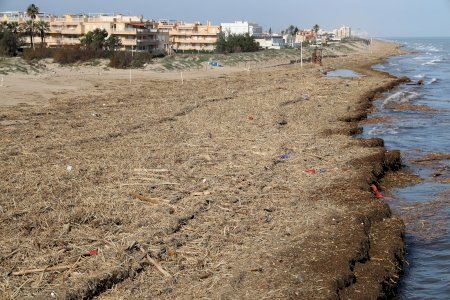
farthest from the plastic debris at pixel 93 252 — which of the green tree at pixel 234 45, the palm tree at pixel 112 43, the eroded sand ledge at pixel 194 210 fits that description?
the green tree at pixel 234 45

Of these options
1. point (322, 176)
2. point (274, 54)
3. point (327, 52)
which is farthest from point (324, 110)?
point (327, 52)

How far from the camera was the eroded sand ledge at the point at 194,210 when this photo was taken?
7.21 m

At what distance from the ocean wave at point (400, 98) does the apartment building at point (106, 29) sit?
42196 mm

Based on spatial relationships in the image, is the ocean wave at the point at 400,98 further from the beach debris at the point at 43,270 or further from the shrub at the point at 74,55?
the shrub at the point at 74,55

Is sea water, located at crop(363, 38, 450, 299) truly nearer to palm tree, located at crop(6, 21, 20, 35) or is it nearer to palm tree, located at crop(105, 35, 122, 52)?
palm tree, located at crop(105, 35, 122, 52)

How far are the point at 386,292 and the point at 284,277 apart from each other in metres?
1.51

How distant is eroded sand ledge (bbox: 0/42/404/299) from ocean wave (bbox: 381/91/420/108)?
11.2 m

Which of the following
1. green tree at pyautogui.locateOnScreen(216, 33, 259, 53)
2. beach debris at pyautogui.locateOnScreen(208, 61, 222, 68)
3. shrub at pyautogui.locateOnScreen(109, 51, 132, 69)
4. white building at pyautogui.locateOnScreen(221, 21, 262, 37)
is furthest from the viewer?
white building at pyautogui.locateOnScreen(221, 21, 262, 37)

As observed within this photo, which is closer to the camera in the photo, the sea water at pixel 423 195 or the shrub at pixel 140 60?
the sea water at pixel 423 195

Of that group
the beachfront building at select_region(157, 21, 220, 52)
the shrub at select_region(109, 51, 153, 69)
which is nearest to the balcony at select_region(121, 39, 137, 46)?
the beachfront building at select_region(157, 21, 220, 52)

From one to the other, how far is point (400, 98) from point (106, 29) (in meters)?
50.5

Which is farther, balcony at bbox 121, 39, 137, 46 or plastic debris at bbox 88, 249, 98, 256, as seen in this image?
balcony at bbox 121, 39, 137, 46

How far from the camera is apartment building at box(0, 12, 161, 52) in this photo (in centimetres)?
7050

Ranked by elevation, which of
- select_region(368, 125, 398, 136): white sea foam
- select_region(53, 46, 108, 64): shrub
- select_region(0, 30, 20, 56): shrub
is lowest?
select_region(368, 125, 398, 136): white sea foam
